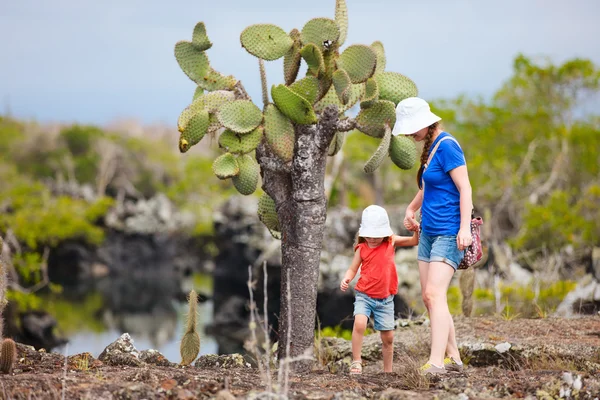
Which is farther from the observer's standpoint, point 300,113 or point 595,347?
point 595,347

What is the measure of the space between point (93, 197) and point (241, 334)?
30.4 metres

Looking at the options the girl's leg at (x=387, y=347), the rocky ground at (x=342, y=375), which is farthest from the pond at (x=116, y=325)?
the girl's leg at (x=387, y=347)

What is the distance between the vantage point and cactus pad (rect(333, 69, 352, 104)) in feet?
19.7

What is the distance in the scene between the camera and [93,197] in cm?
5084

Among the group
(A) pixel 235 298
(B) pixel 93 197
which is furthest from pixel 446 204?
(B) pixel 93 197

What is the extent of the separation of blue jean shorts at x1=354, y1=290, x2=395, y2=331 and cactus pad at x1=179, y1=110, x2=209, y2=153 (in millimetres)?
1785

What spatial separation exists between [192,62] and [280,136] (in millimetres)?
1106

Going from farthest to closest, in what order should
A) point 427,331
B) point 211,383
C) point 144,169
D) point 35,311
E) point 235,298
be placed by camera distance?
point 144,169
point 235,298
point 35,311
point 427,331
point 211,383

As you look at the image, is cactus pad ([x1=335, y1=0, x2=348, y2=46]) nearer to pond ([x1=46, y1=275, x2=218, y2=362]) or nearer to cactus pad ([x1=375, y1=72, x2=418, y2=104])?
cactus pad ([x1=375, y1=72, x2=418, y2=104])

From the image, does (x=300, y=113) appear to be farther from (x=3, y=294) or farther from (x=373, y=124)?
(x=3, y=294)

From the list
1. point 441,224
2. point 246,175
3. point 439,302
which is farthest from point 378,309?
point 246,175

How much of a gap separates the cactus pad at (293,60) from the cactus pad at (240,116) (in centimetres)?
47

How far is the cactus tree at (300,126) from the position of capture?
6027 millimetres

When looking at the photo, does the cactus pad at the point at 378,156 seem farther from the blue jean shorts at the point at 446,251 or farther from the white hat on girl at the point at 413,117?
the blue jean shorts at the point at 446,251
